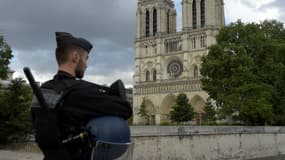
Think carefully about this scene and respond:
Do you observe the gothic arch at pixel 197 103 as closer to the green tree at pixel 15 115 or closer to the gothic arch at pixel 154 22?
the gothic arch at pixel 154 22

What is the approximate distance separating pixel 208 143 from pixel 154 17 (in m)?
65.3

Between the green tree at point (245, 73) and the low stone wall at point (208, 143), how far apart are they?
294cm

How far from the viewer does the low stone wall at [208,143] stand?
70.8 feet

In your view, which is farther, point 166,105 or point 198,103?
point 166,105

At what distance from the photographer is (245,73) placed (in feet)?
113

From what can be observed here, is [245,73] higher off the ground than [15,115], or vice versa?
[245,73]

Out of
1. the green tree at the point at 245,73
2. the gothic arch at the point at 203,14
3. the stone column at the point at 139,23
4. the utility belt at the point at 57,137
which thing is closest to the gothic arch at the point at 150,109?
the stone column at the point at 139,23

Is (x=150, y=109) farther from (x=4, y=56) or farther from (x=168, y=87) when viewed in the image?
(x=4, y=56)

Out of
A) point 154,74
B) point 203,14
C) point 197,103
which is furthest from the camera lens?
point 154,74

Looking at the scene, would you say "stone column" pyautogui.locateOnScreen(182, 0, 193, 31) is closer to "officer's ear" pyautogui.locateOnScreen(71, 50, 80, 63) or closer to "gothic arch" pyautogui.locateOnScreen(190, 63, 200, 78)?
"gothic arch" pyautogui.locateOnScreen(190, 63, 200, 78)

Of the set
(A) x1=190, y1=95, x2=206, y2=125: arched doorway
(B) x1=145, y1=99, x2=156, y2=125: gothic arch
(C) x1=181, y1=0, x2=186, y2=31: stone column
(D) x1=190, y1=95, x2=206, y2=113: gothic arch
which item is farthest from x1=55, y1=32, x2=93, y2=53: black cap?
(C) x1=181, y1=0, x2=186, y2=31: stone column

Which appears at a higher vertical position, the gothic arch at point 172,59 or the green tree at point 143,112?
the gothic arch at point 172,59

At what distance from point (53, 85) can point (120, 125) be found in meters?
0.54

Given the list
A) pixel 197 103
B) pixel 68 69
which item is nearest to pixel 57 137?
pixel 68 69
